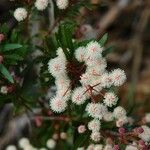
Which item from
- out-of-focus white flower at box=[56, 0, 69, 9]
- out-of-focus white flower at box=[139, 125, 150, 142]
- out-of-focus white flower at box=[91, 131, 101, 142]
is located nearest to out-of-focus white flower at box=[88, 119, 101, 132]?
out-of-focus white flower at box=[91, 131, 101, 142]

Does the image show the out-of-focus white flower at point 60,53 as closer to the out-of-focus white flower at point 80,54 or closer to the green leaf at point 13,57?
the out-of-focus white flower at point 80,54

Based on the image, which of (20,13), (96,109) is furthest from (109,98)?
(20,13)

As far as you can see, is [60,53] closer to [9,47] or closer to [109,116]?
[9,47]

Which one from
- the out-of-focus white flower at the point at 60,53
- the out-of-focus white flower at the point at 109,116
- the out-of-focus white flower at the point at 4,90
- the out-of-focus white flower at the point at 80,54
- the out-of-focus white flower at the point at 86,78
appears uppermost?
the out-of-focus white flower at the point at 60,53

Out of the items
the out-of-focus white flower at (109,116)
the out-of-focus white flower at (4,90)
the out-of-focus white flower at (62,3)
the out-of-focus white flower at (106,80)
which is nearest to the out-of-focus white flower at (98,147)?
the out-of-focus white flower at (109,116)

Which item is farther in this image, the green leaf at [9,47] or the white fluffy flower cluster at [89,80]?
the green leaf at [9,47]
